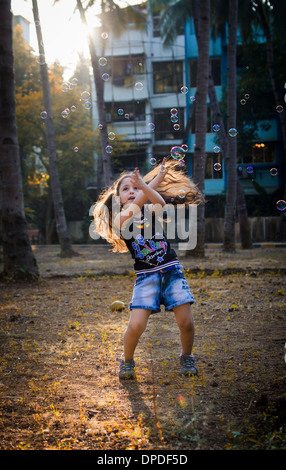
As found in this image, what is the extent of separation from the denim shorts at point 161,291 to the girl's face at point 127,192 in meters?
0.67

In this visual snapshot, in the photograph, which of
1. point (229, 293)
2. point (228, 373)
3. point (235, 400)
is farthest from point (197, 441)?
point (229, 293)

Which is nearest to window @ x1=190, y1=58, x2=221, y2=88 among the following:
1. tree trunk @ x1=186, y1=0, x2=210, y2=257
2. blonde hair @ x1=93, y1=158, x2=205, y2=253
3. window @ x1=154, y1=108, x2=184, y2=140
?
window @ x1=154, y1=108, x2=184, y2=140

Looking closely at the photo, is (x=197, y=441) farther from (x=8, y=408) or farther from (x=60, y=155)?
(x=60, y=155)

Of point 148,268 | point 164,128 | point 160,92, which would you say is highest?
point 160,92

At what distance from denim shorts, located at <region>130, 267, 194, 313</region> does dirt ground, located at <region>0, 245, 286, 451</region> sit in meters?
0.57

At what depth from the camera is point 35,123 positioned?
93.5 ft

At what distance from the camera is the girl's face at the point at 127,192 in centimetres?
419

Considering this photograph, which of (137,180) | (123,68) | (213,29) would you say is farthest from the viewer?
(123,68)

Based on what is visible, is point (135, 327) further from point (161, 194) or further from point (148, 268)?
point (161, 194)

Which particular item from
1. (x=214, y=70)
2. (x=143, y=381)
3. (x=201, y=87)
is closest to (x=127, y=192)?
(x=143, y=381)

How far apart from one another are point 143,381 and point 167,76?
32.4 m

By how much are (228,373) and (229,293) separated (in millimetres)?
4224

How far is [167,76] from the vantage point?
33.8m

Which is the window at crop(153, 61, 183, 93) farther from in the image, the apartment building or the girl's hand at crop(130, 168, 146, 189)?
the girl's hand at crop(130, 168, 146, 189)
